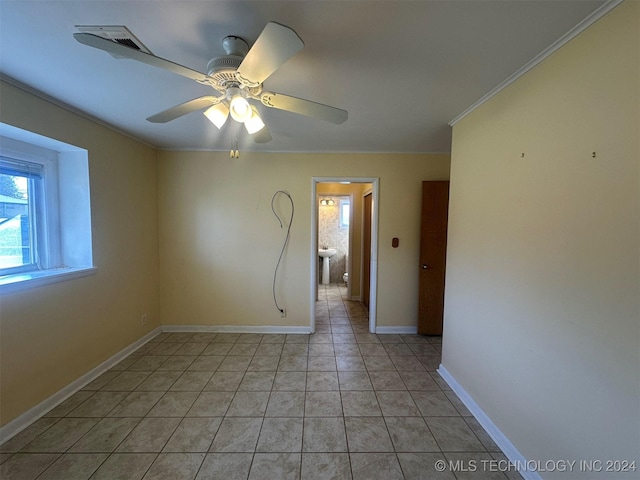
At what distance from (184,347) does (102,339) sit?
76 centimetres

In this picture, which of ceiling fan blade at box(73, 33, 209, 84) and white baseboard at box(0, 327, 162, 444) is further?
white baseboard at box(0, 327, 162, 444)

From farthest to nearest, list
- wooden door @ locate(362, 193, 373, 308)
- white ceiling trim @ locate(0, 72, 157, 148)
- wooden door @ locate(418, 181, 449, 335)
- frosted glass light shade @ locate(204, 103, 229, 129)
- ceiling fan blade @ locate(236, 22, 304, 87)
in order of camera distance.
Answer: wooden door @ locate(362, 193, 373, 308) < wooden door @ locate(418, 181, 449, 335) < white ceiling trim @ locate(0, 72, 157, 148) < frosted glass light shade @ locate(204, 103, 229, 129) < ceiling fan blade @ locate(236, 22, 304, 87)

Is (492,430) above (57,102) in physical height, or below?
below

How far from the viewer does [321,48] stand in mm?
1266

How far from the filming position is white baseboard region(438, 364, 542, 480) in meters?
1.41

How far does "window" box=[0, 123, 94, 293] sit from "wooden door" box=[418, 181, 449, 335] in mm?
3475

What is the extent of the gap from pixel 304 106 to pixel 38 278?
2195mm

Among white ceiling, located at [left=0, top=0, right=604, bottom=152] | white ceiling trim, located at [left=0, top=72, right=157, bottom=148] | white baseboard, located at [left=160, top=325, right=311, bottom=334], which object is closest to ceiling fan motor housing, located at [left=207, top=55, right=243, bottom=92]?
white ceiling, located at [left=0, top=0, right=604, bottom=152]

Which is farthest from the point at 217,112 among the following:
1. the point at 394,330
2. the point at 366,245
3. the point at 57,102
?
the point at 366,245

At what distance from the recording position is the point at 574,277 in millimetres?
1159

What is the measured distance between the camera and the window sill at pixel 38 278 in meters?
1.60

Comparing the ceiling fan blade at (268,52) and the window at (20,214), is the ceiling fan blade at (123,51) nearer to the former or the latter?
the ceiling fan blade at (268,52)

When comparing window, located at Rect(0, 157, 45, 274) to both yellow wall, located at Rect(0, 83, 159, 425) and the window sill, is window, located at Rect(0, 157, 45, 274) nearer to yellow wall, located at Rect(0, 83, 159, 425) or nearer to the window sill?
the window sill

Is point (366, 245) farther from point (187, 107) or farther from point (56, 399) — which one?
point (56, 399)
